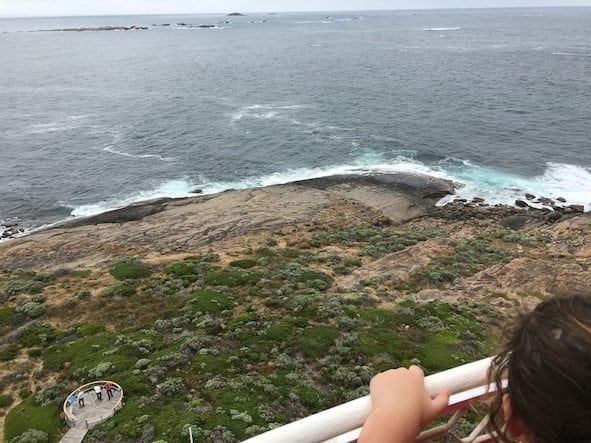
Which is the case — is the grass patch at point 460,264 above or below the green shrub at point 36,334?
below

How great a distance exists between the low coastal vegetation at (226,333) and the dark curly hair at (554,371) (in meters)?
12.7

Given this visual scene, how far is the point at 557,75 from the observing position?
307ft

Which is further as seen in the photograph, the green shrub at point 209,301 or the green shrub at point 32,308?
the green shrub at point 32,308

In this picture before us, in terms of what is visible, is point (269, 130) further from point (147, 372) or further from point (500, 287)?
point (147, 372)

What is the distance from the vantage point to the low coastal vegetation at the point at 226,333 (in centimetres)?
1491

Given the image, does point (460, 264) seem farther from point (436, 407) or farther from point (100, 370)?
point (436, 407)

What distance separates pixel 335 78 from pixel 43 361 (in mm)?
90926

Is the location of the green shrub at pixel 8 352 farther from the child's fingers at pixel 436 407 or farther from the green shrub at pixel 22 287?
the child's fingers at pixel 436 407

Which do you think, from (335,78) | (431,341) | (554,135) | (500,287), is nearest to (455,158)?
(554,135)

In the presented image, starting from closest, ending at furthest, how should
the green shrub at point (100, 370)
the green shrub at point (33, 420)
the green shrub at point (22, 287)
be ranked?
the green shrub at point (33, 420) → the green shrub at point (100, 370) → the green shrub at point (22, 287)

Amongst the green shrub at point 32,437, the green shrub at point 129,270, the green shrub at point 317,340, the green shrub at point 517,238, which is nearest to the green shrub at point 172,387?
the green shrub at point 32,437

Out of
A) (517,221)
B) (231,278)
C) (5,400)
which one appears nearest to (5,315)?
(5,400)

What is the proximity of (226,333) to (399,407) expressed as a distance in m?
17.6

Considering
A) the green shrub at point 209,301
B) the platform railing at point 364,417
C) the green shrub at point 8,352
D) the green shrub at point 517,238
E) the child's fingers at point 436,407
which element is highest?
the child's fingers at point 436,407
